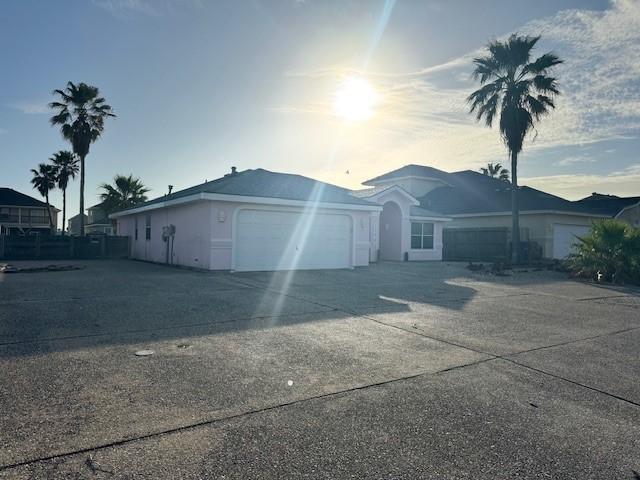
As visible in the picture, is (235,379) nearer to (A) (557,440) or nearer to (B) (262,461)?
(B) (262,461)

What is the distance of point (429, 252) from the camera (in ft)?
88.8

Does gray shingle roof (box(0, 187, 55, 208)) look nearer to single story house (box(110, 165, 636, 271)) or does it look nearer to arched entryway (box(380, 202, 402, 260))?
single story house (box(110, 165, 636, 271))

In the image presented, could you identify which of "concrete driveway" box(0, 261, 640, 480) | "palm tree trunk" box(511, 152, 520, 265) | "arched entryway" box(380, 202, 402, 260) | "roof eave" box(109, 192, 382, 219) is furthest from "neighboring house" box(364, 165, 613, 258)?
"concrete driveway" box(0, 261, 640, 480)

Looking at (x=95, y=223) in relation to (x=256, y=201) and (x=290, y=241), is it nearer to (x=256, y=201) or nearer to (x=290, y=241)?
(x=290, y=241)

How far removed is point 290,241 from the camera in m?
17.9

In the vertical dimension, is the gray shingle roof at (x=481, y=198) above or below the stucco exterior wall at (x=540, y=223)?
above

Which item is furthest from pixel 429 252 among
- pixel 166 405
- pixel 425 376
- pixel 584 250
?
pixel 166 405

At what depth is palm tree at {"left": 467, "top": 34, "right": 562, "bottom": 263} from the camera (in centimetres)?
2405

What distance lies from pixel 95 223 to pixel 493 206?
4983cm

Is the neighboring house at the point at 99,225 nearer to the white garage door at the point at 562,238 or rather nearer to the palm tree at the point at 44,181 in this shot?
the palm tree at the point at 44,181

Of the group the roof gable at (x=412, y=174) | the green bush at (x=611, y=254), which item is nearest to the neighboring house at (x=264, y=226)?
the green bush at (x=611, y=254)

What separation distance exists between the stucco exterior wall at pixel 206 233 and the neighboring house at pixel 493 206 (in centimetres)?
1075

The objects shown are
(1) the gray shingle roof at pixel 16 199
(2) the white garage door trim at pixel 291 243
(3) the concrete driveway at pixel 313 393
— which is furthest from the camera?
(1) the gray shingle roof at pixel 16 199

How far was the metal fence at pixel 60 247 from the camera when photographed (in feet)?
80.5
